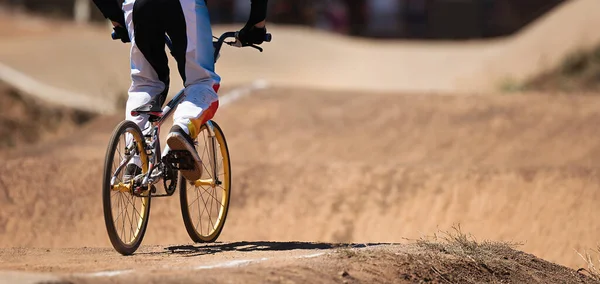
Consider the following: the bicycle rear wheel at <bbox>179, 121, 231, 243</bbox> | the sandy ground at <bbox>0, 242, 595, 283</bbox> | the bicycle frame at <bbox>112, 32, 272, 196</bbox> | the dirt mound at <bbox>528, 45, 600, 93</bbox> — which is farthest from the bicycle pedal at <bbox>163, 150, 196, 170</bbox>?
the dirt mound at <bbox>528, 45, 600, 93</bbox>

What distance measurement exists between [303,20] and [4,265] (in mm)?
30340

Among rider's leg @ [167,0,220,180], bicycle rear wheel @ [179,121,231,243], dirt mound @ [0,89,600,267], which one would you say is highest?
rider's leg @ [167,0,220,180]

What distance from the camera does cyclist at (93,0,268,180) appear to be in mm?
6289

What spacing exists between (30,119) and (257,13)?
37.4ft

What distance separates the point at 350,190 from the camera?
10711mm

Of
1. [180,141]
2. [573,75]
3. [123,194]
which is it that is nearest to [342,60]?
[573,75]

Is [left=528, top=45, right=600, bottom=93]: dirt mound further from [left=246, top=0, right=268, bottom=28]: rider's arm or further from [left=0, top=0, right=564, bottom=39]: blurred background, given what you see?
[left=246, top=0, right=268, bottom=28]: rider's arm

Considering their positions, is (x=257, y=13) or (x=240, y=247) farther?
(x=240, y=247)

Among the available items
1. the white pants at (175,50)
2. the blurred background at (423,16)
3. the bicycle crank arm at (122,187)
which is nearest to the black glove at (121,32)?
the white pants at (175,50)

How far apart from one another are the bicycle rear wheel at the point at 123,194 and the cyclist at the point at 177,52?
0.27 ft

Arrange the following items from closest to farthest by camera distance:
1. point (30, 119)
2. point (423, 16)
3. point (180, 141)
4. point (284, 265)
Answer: point (284, 265), point (180, 141), point (30, 119), point (423, 16)

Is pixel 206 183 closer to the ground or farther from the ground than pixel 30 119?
farther from the ground

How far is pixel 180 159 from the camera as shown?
6199 mm

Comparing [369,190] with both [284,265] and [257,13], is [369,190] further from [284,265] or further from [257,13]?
[284,265]
